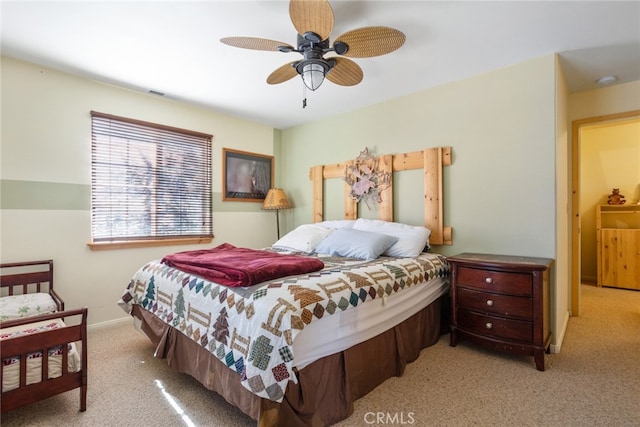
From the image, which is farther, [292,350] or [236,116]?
[236,116]

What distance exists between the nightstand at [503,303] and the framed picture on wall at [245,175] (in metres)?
2.81

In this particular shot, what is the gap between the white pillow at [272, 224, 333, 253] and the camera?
10.2 ft

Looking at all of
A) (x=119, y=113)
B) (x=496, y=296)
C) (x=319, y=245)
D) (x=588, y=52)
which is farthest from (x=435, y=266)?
(x=119, y=113)

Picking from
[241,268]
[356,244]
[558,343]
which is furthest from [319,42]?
[558,343]

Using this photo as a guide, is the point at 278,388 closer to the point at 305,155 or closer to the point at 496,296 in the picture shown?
the point at 496,296

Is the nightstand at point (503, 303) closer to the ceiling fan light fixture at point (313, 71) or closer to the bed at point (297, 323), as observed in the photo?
the bed at point (297, 323)

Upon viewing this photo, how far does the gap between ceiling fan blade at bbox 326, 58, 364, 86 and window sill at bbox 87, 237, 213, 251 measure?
248 cm

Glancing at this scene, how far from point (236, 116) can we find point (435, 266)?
3.12m

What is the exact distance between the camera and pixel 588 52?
7.92 ft

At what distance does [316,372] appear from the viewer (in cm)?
157

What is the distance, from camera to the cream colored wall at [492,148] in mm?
2516

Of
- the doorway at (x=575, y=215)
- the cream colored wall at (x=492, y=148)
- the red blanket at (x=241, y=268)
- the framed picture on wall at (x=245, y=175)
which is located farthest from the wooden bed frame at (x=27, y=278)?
the doorway at (x=575, y=215)

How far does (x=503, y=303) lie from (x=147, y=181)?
11.8 feet

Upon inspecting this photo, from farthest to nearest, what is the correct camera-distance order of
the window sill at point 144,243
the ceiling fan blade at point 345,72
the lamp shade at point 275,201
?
1. the lamp shade at point 275,201
2. the window sill at point 144,243
3. the ceiling fan blade at point 345,72
